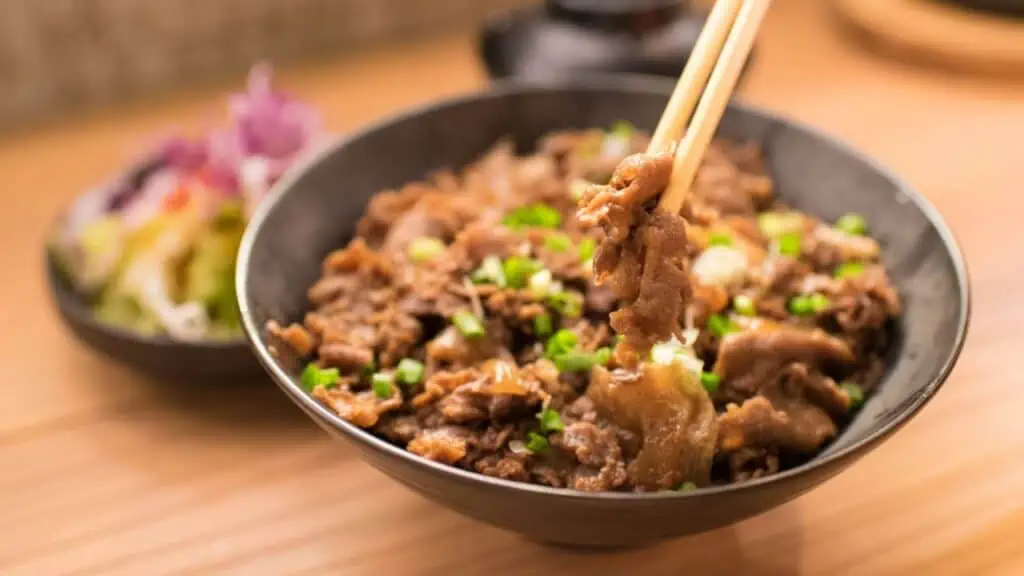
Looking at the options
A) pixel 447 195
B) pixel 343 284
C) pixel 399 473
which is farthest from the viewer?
pixel 447 195

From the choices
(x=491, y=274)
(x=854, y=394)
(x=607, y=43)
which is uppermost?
(x=607, y=43)

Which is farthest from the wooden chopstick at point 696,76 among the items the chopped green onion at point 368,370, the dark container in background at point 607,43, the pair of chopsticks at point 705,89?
the dark container in background at point 607,43

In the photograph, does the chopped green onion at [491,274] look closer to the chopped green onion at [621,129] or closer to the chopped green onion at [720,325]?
the chopped green onion at [720,325]

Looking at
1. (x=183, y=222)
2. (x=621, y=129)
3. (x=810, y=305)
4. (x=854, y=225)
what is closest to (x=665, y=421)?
(x=810, y=305)

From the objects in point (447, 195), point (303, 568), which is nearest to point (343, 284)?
point (447, 195)

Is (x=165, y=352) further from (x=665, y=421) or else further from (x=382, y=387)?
(x=665, y=421)

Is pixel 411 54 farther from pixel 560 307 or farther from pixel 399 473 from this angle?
pixel 399 473

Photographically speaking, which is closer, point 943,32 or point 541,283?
point 541,283
